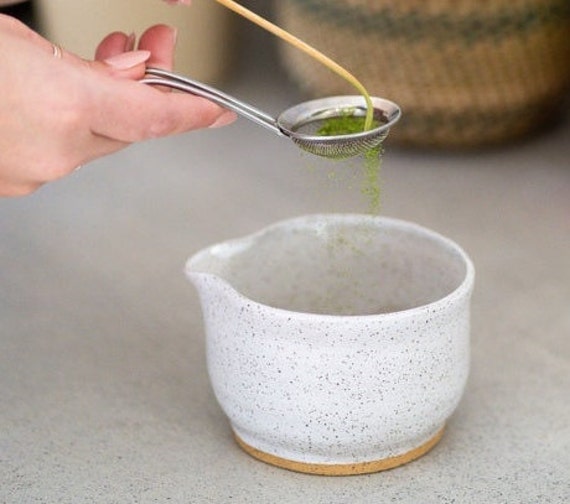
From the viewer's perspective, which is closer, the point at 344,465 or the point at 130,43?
the point at 344,465

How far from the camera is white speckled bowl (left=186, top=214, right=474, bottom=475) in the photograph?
0.84m

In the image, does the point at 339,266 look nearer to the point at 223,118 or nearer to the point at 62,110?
the point at 223,118

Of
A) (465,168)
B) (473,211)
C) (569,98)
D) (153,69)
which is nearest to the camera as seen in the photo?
(153,69)

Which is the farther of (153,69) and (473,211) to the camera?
(473,211)

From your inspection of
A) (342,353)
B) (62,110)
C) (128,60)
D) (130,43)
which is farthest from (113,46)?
(342,353)

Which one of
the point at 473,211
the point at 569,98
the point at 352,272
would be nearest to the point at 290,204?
the point at 473,211

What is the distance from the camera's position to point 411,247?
3.16 feet

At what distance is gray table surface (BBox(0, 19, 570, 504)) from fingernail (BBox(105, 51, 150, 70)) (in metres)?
0.30

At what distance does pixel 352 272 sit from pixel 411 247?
6 cm

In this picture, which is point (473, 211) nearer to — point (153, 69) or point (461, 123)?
point (461, 123)

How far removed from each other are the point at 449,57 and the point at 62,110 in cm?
87

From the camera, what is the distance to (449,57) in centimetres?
156

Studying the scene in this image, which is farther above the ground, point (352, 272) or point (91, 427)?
point (352, 272)

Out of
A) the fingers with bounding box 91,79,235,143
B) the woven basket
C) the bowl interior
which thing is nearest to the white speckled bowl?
the bowl interior
